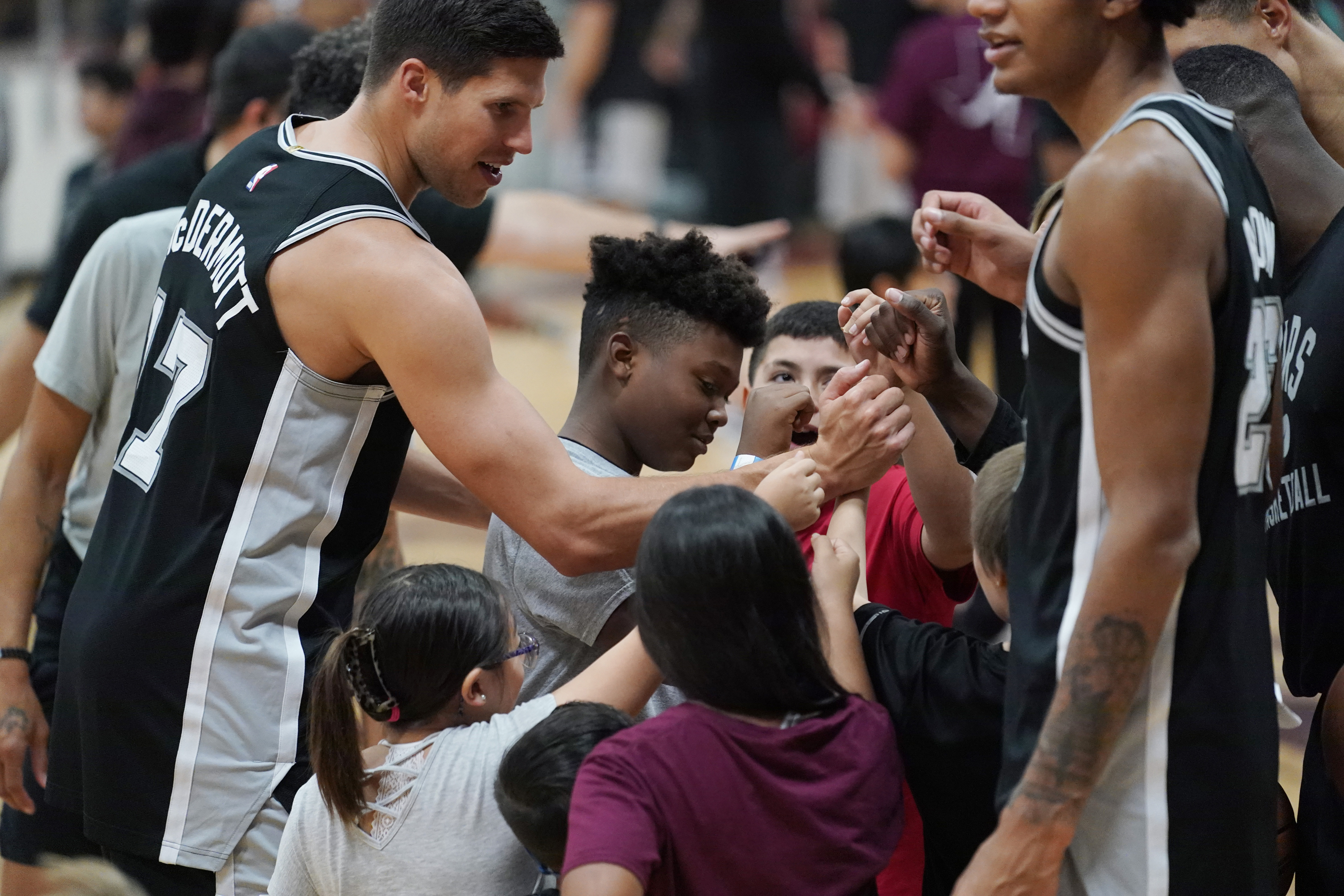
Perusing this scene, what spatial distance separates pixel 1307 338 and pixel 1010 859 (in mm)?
1290

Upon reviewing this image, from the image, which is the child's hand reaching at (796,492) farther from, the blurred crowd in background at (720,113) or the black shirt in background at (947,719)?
the blurred crowd in background at (720,113)

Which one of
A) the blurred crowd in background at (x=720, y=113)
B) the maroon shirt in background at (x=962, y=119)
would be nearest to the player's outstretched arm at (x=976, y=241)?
the blurred crowd in background at (x=720, y=113)

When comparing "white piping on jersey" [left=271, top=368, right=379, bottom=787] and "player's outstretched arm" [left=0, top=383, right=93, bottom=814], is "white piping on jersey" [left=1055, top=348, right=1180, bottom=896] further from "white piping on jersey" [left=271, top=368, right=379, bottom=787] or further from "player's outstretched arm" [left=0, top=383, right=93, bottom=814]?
"player's outstretched arm" [left=0, top=383, right=93, bottom=814]

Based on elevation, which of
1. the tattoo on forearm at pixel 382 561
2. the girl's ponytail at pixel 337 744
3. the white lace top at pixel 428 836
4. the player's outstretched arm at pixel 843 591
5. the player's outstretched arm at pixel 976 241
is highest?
the player's outstretched arm at pixel 976 241

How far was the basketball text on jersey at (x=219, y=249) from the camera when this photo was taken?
7.91 feet

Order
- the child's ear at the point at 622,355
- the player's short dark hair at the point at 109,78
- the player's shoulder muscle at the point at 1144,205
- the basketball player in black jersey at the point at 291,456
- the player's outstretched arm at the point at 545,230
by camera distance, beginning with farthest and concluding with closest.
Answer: the player's short dark hair at the point at 109,78, the player's outstretched arm at the point at 545,230, the child's ear at the point at 622,355, the basketball player in black jersey at the point at 291,456, the player's shoulder muscle at the point at 1144,205

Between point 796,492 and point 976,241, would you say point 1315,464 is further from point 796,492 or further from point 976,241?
point 796,492

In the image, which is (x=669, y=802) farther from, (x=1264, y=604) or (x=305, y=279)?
(x=305, y=279)

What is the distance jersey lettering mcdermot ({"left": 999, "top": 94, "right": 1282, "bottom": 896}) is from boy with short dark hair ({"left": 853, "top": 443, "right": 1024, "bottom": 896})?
0.69 feet

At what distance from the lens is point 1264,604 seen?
1.92 metres

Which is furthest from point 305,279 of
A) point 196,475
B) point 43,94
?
point 43,94

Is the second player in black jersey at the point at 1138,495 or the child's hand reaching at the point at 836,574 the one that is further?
the child's hand reaching at the point at 836,574

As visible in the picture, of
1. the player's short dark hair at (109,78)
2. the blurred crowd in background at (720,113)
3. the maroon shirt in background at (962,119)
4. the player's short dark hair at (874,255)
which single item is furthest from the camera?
the player's short dark hair at (109,78)

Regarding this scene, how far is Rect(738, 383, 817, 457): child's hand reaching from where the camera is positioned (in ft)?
8.43
